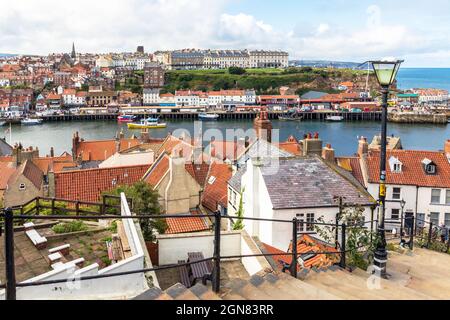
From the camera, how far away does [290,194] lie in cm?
1599

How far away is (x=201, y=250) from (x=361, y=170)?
16.1 meters

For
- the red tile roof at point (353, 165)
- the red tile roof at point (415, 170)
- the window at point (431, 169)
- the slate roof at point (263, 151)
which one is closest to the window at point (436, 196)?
the red tile roof at point (415, 170)

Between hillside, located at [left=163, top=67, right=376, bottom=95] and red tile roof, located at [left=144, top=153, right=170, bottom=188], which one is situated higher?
hillside, located at [left=163, top=67, right=376, bottom=95]

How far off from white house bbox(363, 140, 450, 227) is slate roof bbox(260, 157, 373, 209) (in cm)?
747

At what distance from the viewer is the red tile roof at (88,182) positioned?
20.5 m

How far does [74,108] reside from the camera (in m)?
130

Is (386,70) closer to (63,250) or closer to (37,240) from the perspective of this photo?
(63,250)

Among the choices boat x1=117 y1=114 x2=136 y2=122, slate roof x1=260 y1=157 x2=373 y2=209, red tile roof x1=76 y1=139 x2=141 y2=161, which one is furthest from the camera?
boat x1=117 y1=114 x2=136 y2=122

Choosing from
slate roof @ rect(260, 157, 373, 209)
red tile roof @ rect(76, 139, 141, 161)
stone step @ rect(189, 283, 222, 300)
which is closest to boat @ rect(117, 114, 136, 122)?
red tile roof @ rect(76, 139, 141, 161)

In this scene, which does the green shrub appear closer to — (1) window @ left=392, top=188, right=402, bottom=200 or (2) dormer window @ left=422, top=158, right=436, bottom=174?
(1) window @ left=392, top=188, right=402, bottom=200

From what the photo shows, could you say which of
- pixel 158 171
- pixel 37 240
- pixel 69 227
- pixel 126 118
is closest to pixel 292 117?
pixel 126 118

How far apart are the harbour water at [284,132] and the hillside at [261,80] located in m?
54.8

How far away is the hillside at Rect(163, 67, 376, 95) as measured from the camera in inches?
6575

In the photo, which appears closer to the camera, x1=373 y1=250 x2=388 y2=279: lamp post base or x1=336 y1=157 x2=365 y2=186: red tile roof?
x1=373 y1=250 x2=388 y2=279: lamp post base
